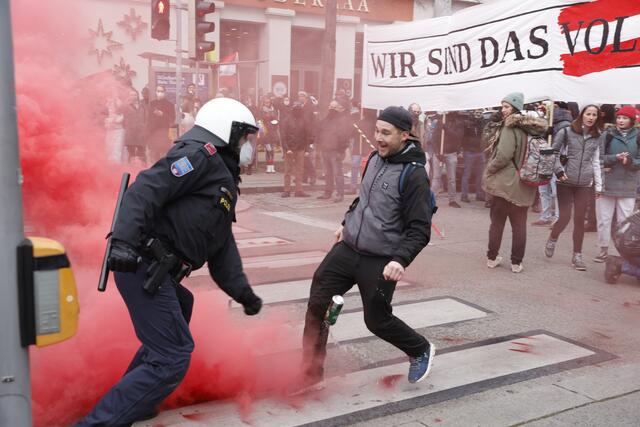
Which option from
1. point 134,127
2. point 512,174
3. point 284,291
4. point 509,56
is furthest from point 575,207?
point 134,127

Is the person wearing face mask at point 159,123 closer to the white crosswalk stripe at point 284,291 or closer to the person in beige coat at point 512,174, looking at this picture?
the white crosswalk stripe at point 284,291

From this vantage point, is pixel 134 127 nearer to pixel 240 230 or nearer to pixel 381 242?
pixel 240 230

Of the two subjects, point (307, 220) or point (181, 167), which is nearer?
point (181, 167)

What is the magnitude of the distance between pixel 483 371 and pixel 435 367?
0.31 metres

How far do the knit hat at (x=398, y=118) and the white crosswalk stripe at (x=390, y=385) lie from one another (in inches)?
61.2

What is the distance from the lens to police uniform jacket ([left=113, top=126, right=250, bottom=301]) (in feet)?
9.59

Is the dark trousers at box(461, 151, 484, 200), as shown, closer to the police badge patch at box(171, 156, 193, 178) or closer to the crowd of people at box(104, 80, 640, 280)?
the crowd of people at box(104, 80, 640, 280)

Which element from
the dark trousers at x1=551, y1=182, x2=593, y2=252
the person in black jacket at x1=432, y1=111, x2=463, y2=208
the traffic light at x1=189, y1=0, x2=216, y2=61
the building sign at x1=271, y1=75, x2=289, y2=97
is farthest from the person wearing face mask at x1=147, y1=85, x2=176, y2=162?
the building sign at x1=271, y1=75, x2=289, y2=97

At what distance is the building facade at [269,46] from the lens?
16547 millimetres

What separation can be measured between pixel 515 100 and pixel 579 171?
4.03 ft

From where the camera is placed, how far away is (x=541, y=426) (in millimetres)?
3672

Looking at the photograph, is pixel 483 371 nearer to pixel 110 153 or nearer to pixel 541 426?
pixel 541 426

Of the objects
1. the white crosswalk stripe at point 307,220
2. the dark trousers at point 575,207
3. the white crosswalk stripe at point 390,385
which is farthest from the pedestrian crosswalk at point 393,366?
the white crosswalk stripe at point 307,220

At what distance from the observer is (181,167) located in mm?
3002
